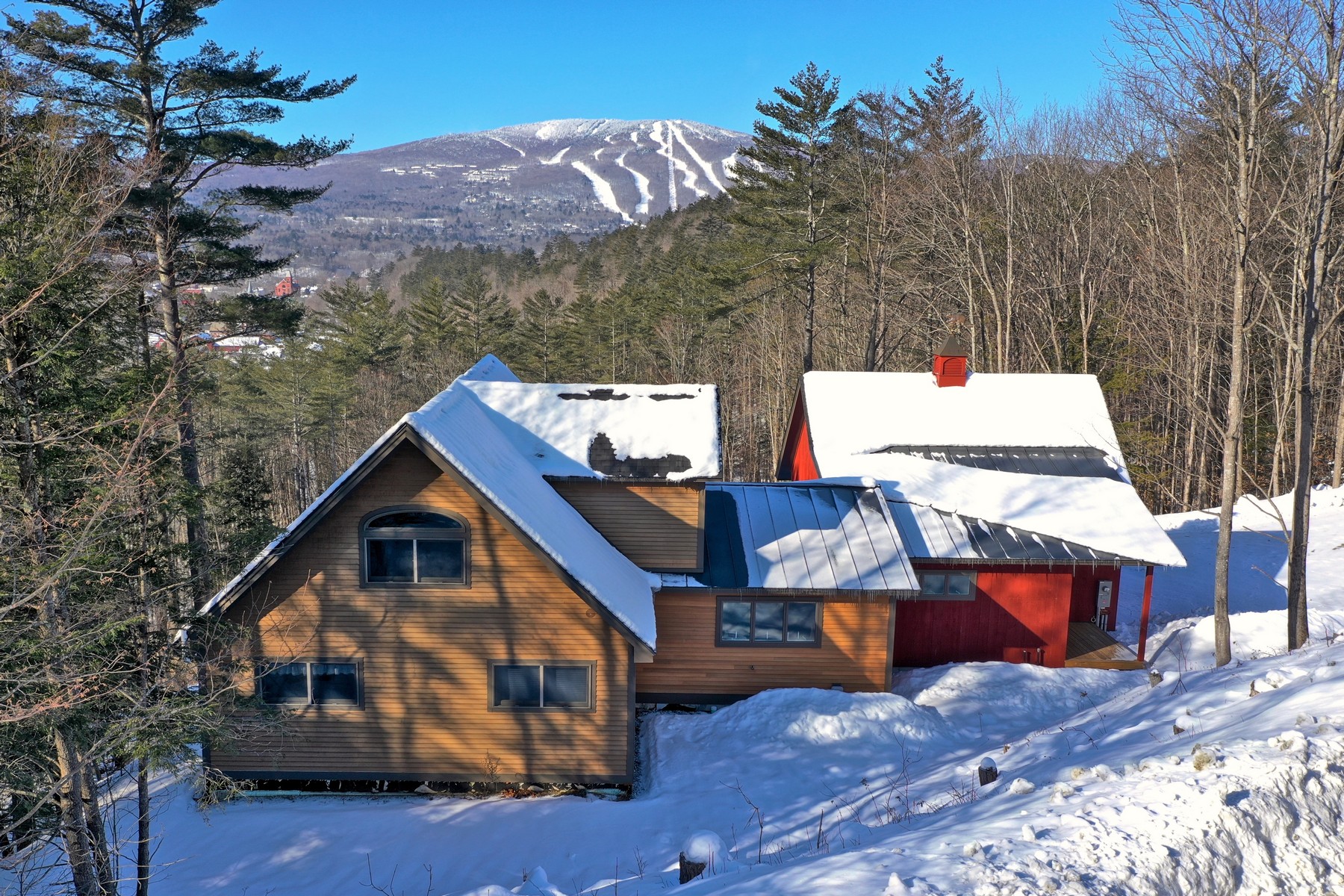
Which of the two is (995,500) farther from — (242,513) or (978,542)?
(242,513)

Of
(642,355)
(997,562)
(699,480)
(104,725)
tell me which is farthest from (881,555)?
(642,355)

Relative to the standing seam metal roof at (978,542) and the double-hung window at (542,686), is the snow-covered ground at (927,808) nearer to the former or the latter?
the double-hung window at (542,686)

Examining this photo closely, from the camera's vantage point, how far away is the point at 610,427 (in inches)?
615

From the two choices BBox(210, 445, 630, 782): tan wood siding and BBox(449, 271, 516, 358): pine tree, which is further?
BBox(449, 271, 516, 358): pine tree

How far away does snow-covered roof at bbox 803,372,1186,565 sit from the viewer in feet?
57.4

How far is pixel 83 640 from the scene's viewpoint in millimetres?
8516

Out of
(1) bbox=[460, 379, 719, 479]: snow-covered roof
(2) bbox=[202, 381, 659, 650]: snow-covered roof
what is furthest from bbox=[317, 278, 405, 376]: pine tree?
(2) bbox=[202, 381, 659, 650]: snow-covered roof

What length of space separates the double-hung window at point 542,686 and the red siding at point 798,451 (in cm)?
1083

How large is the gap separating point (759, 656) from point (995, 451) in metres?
9.94

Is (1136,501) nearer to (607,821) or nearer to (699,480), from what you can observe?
(699,480)

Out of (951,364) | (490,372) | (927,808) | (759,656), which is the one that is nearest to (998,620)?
(759,656)

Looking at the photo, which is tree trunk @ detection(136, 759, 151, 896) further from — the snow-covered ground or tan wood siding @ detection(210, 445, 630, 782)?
tan wood siding @ detection(210, 445, 630, 782)

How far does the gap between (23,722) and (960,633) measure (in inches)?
622

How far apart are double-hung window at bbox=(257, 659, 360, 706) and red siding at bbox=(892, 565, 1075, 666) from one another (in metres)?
11.0
